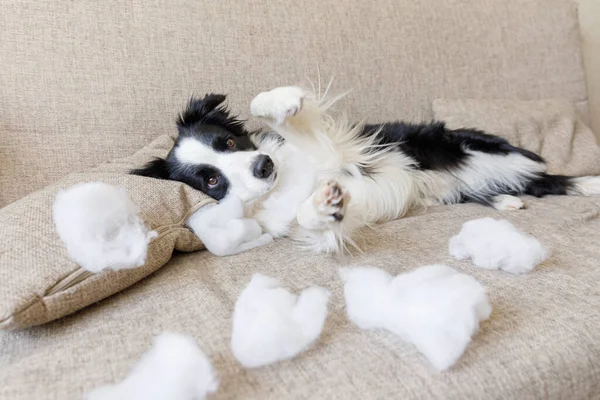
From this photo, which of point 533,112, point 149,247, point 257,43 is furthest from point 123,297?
point 533,112

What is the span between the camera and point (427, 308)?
854 millimetres

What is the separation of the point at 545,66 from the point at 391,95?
91 cm

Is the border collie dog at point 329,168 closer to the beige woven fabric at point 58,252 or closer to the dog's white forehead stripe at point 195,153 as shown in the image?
the dog's white forehead stripe at point 195,153

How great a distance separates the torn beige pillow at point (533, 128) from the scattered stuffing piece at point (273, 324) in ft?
4.42

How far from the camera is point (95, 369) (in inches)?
32.7

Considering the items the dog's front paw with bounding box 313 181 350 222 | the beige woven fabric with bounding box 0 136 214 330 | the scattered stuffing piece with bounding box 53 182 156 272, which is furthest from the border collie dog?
the scattered stuffing piece with bounding box 53 182 156 272

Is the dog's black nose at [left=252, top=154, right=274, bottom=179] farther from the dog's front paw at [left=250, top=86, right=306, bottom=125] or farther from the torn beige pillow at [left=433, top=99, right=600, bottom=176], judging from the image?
the torn beige pillow at [left=433, top=99, right=600, bottom=176]

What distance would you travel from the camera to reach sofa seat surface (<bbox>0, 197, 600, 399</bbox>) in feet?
2.60

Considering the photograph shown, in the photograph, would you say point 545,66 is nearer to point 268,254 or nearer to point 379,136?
point 379,136

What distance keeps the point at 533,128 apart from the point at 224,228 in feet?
4.87

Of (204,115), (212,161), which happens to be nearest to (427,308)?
(212,161)

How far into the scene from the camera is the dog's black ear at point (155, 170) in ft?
4.83

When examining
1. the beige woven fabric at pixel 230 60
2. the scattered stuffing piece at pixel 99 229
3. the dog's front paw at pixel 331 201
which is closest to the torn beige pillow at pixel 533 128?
the beige woven fabric at pixel 230 60

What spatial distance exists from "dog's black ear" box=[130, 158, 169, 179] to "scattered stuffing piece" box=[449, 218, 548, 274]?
902 millimetres
